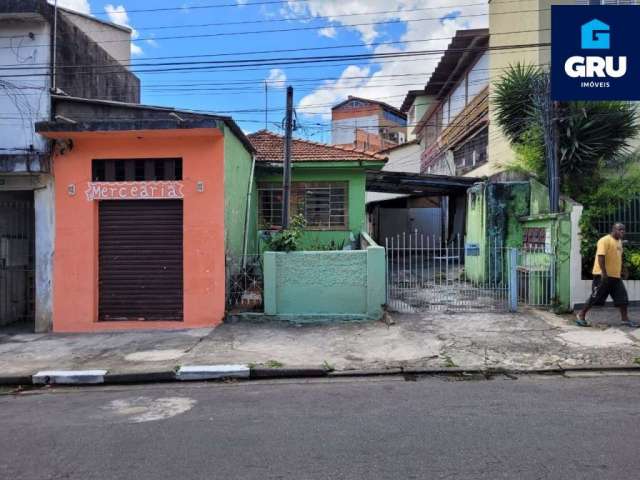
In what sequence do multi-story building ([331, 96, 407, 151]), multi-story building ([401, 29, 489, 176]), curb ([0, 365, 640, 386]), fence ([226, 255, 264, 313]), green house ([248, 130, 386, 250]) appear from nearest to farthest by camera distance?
curb ([0, 365, 640, 386]) < fence ([226, 255, 264, 313]) < green house ([248, 130, 386, 250]) < multi-story building ([401, 29, 489, 176]) < multi-story building ([331, 96, 407, 151])

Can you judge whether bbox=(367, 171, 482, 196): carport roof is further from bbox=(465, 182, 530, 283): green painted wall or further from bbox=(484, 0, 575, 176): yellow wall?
bbox=(465, 182, 530, 283): green painted wall

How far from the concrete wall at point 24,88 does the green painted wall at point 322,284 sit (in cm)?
529

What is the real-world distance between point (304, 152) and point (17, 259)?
7.62m

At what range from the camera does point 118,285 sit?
10.0m

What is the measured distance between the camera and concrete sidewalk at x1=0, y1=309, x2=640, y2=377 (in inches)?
271

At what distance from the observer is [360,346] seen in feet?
25.6

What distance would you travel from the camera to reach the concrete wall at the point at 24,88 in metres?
9.90

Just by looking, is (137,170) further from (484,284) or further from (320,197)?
(484,284)

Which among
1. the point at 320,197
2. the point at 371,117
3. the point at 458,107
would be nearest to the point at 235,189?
the point at 320,197

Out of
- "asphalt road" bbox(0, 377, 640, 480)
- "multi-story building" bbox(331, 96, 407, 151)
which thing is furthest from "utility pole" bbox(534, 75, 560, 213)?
"multi-story building" bbox(331, 96, 407, 151)

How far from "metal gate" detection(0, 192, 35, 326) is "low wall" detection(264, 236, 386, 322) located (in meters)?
5.88

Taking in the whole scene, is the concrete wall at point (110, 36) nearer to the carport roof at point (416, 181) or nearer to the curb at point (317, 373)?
the carport roof at point (416, 181)

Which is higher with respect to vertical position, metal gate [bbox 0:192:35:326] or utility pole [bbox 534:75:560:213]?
utility pole [bbox 534:75:560:213]

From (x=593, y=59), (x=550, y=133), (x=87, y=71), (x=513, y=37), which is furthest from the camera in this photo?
(x=513, y=37)
